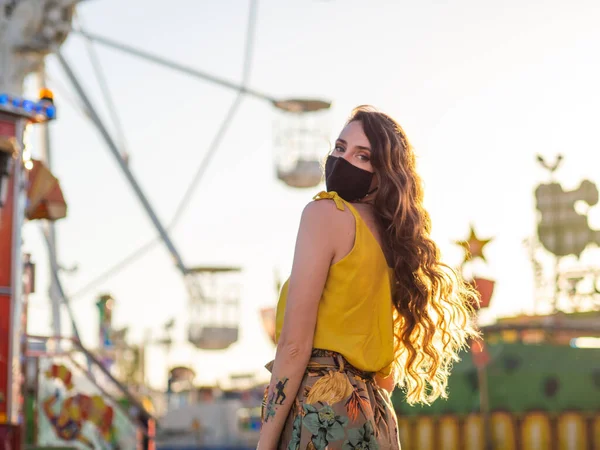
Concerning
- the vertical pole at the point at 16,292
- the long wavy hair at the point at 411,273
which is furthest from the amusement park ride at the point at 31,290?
the long wavy hair at the point at 411,273

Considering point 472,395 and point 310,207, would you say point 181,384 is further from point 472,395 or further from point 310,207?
point 310,207

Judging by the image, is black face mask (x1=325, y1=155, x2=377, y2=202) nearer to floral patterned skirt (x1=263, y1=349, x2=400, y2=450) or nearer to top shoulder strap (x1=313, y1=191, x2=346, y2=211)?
top shoulder strap (x1=313, y1=191, x2=346, y2=211)

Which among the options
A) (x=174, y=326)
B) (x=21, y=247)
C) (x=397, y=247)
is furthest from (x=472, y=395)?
(x=174, y=326)

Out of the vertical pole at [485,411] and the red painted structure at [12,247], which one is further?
the vertical pole at [485,411]

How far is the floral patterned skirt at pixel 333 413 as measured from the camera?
10.1ft

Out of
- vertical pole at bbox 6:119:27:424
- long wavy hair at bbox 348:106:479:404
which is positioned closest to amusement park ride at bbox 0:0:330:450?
vertical pole at bbox 6:119:27:424

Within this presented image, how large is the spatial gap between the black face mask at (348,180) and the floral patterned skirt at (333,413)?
47cm

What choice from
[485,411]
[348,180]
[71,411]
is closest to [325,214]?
[348,180]

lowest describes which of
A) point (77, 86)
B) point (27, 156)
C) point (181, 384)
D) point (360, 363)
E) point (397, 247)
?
→ point (181, 384)

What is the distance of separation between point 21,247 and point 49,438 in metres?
3.11

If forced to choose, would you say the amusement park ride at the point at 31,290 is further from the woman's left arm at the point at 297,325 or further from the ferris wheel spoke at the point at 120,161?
the woman's left arm at the point at 297,325

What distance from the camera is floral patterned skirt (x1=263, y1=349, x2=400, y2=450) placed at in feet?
10.1

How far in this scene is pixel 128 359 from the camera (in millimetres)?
53969

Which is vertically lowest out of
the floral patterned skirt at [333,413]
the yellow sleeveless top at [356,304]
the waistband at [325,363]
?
the floral patterned skirt at [333,413]
